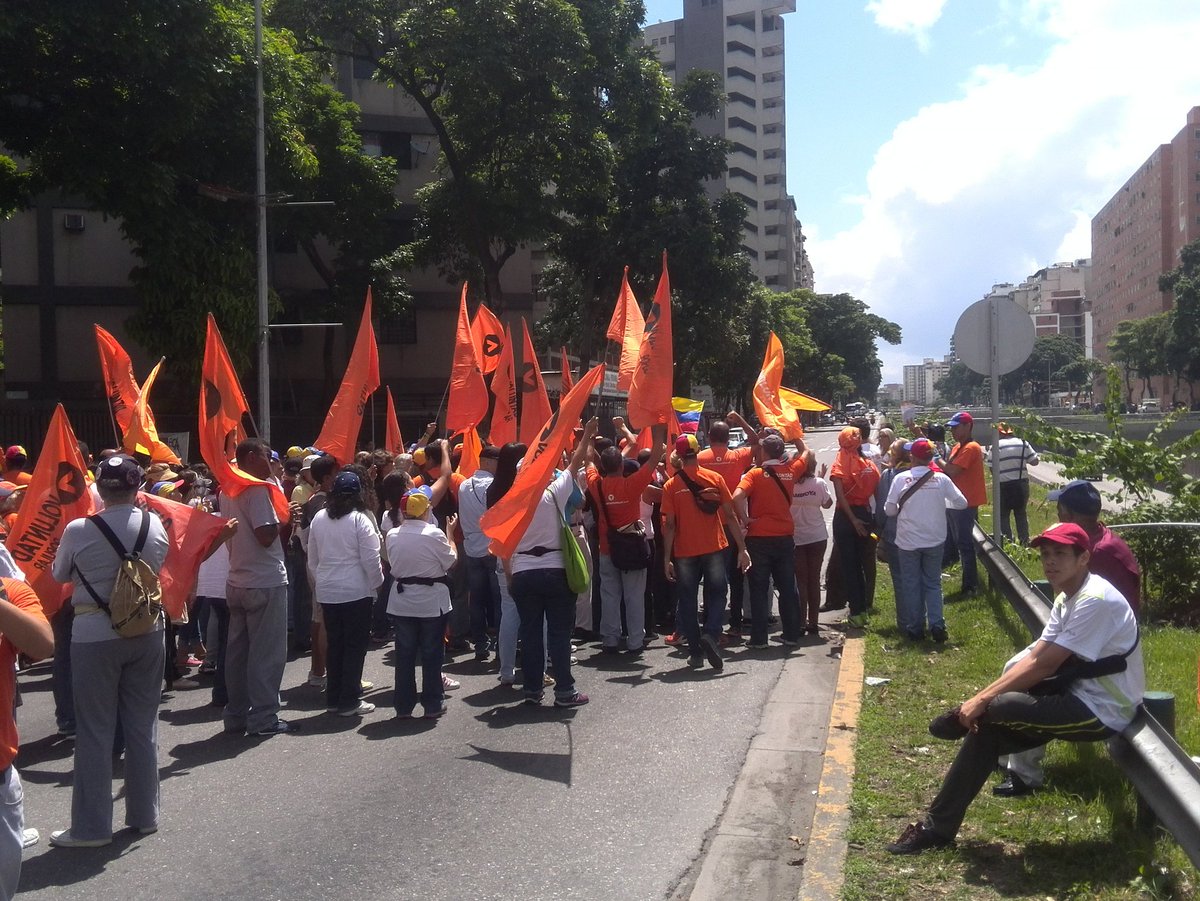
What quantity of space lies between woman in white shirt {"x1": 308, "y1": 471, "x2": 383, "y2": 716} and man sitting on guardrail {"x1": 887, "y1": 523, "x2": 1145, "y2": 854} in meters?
4.14

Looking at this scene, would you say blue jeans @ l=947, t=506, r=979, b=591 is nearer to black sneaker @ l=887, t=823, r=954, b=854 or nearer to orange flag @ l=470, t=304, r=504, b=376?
orange flag @ l=470, t=304, r=504, b=376

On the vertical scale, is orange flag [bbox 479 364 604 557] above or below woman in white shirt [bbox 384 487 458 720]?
above

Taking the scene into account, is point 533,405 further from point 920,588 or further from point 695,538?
point 920,588

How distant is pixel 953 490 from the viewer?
944cm

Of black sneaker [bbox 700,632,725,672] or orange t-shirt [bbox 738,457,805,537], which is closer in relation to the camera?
black sneaker [bbox 700,632,725,672]

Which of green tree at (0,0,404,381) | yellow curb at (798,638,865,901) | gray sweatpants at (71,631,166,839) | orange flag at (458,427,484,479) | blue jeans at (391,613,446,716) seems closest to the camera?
yellow curb at (798,638,865,901)

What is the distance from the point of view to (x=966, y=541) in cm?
1142

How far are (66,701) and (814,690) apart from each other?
5089 millimetres

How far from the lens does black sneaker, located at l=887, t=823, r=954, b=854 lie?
16.4 feet

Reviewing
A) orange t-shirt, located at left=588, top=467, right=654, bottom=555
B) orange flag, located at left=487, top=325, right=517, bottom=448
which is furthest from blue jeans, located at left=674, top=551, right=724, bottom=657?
orange flag, located at left=487, top=325, right=517, bottom=448

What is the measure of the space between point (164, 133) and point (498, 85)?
747 cm

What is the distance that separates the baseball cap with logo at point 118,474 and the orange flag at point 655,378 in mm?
4935

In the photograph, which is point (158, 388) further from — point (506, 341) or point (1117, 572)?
point (1117, 572)

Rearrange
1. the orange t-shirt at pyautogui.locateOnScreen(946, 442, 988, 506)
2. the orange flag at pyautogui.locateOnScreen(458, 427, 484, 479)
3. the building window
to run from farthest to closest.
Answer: the building window < the orange t-shirt at pyautogui.locateOnScreen(946, 442, 988, 506) < the orange flag at pyautogui.locateOnScreen(458, 427, 484, 479)
